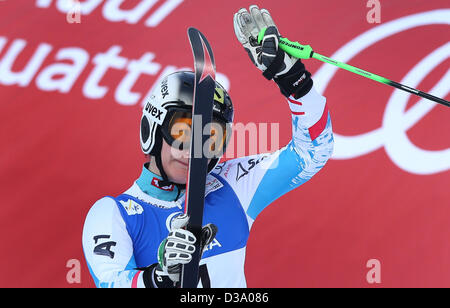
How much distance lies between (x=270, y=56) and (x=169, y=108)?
0.35 metres

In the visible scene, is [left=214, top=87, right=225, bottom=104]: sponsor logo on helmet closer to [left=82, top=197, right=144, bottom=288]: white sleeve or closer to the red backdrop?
[left=82, top=197, right=144, bottom=288]: white sleeve

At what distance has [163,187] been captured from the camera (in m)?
1.79

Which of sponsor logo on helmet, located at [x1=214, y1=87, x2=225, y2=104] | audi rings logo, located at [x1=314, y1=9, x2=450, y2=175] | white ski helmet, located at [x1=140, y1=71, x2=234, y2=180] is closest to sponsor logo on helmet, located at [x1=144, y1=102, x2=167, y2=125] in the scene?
white ski helmet, located at [x1=140, y1=71, x2=234, y2=180]

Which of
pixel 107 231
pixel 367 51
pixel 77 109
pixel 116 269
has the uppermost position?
pixel 367 51

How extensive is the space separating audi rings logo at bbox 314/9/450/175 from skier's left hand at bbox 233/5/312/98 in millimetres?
1189

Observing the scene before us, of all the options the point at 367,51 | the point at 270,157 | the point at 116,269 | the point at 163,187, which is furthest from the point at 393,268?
the point at 116,269

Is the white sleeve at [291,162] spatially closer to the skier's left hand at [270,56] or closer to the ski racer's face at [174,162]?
the skier's left hand at [270,56]

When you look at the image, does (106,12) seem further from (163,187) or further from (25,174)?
(163,187)

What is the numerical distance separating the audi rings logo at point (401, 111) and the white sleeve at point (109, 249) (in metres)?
1.41

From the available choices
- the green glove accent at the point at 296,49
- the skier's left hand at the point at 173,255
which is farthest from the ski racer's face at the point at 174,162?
the green glove accent at the point at 296,49

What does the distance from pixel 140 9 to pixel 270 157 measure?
46.8 inches

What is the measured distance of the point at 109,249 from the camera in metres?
1.61

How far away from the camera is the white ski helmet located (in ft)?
5.68

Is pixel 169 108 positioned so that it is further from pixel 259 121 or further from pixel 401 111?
pixel 401 111
